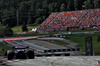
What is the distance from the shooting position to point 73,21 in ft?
247

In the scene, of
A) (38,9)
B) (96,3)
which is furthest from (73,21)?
(38,9)

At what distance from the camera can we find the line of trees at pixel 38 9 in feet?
327

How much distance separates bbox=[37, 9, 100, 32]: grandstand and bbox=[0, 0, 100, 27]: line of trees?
16881 millimetres

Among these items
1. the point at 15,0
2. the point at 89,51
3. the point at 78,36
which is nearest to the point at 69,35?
the point at 78,36

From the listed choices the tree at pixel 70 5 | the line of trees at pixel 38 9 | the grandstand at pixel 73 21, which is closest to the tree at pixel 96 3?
the line of trees at pixel 38 9

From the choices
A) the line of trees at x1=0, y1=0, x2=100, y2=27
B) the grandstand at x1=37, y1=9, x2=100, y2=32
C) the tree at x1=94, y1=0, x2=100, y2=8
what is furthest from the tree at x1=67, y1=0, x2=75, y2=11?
the grandstand at x1=37, y1=9, x2=100, y2=32

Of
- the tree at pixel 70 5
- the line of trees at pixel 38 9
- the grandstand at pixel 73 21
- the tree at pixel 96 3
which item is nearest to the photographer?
the grandstand at pixel 73 21

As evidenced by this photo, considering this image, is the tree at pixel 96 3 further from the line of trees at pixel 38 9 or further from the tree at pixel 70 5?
the tree at pixel 70 5

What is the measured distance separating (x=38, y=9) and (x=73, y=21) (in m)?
35.4

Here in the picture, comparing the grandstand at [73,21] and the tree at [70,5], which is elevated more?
the tree at [70,5]

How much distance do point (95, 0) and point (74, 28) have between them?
28.7m

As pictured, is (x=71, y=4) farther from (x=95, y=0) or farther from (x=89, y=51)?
(x=89, y=51)

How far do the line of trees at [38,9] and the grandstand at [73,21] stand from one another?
55.4ft

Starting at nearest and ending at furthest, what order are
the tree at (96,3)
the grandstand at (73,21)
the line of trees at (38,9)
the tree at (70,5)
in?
the grandstand at (73,21) < the tree at (96,3) < the line of trees at (38,9) < the tree at (70,5)
